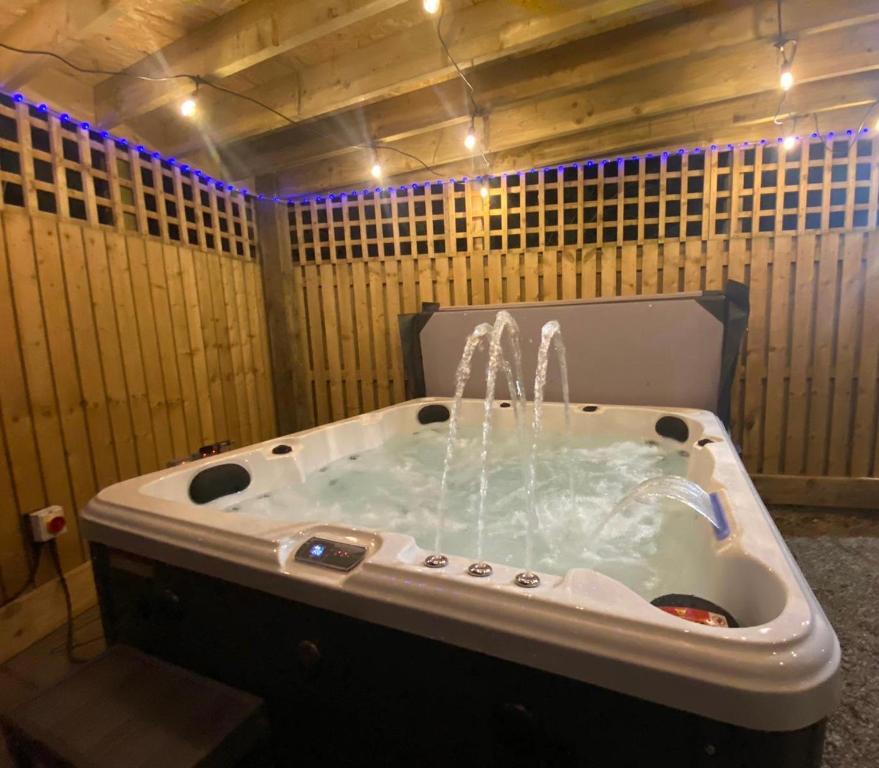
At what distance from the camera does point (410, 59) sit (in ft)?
6.21

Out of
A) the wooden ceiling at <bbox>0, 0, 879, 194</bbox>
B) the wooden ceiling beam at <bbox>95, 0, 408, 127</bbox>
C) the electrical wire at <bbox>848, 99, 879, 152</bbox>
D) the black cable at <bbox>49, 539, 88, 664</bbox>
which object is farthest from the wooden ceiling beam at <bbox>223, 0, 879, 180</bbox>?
the black cable at <bbox>49, 539, 88, 664</bbox>

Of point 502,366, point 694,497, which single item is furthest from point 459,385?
point 694,497

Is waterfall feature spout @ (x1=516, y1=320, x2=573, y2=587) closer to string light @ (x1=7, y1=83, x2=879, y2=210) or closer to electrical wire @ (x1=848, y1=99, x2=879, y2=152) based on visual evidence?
string light @ (x1=7, y1=83, x2=879, y2=210)

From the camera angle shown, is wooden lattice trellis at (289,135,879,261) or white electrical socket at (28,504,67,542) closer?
white electrical socket at (28,504,67,542)

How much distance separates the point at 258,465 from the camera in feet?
5.59

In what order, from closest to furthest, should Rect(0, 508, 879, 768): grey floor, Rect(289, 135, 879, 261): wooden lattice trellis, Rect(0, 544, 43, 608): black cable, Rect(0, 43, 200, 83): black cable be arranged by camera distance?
1. Rect(0, 508, 879, 768): grey floor
2. Rect(0, 43, 200, 83): black cable
3. Rect(0, 544, 43, 608): black cable
4. Rect(289, 135, 879, 261): wooden lattice trellis

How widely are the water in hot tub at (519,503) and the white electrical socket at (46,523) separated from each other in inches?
33.9

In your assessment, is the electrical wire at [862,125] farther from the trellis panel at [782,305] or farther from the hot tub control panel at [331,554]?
the hot tub control panel at [331,554]

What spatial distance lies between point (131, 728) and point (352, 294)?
2.82 m

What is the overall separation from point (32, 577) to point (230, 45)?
7.07ft

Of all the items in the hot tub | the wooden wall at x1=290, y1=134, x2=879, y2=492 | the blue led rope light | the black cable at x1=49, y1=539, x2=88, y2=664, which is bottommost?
the black cable at x1=49, y1=539, x2=88, y2=664

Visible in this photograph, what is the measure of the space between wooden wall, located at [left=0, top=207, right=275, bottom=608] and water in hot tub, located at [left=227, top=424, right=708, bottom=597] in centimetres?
94

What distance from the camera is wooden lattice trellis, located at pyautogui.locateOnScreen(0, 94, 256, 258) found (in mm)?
1800

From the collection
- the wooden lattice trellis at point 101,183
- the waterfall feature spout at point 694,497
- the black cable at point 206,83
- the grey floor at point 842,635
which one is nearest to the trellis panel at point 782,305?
the grey floor at point 842,635
